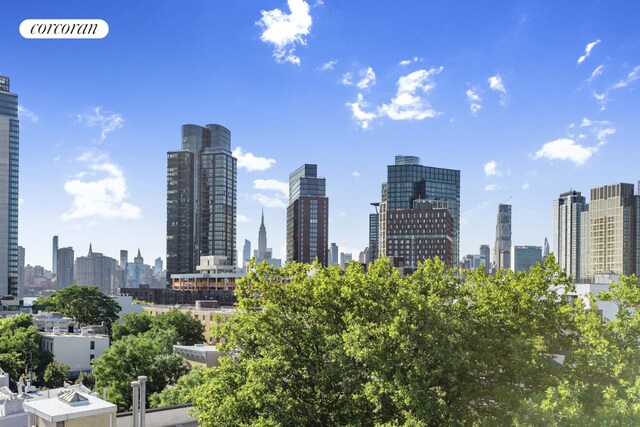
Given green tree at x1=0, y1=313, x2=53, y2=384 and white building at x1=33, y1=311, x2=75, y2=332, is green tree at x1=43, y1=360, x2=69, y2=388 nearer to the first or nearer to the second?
green tree at x1=0, y1=313, x2=53, y2=384

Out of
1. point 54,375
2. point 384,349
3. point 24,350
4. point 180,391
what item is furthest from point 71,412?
point 24,350

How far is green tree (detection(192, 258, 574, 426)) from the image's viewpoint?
896 inches

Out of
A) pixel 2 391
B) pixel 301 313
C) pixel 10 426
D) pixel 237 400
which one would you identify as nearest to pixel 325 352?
pixel 301 313

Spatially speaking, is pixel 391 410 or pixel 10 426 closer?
pixel 391 410

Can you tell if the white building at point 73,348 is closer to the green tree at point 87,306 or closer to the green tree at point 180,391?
the green tree at point 87,306

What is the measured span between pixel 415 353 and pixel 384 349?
1.49m

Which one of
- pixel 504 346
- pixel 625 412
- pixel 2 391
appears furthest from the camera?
pixel 2 391

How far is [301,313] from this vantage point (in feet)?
88.9

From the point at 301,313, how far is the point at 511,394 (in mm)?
9816

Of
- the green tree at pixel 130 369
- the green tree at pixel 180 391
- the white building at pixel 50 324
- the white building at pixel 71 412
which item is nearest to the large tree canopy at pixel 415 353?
the white building at pixel 71 412

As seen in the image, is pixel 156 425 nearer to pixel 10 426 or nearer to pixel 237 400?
pixel 237 400

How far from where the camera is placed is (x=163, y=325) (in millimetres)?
90438

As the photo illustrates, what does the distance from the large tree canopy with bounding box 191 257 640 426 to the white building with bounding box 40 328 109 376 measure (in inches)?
2657

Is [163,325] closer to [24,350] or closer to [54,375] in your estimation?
[54,375]
